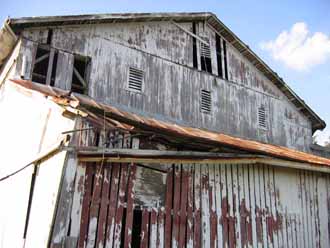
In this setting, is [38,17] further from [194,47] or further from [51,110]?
[194,47]

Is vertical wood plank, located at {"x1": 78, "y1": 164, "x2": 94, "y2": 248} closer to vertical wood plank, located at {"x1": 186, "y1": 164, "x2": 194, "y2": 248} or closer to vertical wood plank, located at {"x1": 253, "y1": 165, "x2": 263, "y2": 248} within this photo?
vertical wood plank, located at {"x1": 186, "y1": 164, "x2": 194, "y2": 248}

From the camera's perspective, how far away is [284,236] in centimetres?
948

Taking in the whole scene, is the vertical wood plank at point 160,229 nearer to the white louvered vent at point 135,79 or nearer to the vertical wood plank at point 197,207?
the vertical wood plank at point 197,207

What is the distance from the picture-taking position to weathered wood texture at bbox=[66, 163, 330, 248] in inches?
279

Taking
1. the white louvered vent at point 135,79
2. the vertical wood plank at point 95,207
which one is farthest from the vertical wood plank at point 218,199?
the white louvered vent at point 135,79

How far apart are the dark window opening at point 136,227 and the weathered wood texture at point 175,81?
477cm

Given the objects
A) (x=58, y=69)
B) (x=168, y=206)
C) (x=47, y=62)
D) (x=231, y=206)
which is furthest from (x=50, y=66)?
(x=231, y=206)

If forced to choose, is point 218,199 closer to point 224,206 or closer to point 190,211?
point 224,206

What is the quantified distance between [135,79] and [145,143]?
4.94 metres

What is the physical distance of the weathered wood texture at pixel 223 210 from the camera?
7.07 meters

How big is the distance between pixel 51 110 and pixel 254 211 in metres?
5.19

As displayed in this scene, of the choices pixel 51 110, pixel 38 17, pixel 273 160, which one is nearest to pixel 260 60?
pixel 273 160

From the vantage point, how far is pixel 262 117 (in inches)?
A: 611

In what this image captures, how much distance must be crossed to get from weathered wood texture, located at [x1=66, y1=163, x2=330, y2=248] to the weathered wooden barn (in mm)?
27
